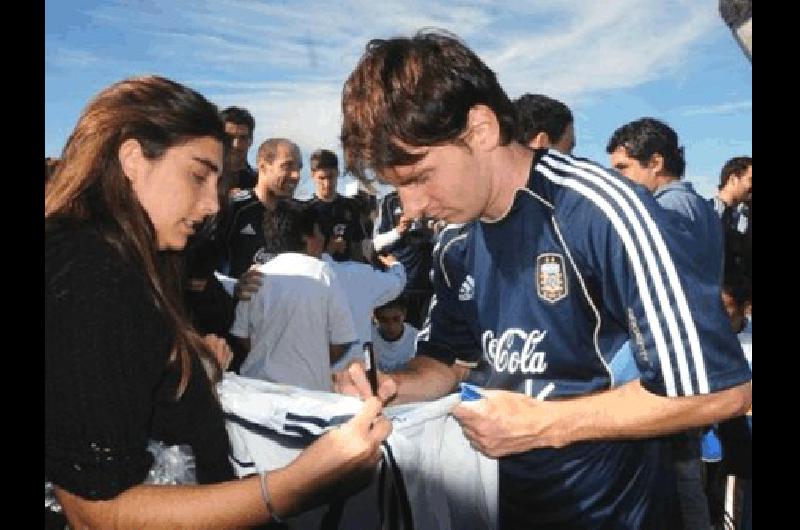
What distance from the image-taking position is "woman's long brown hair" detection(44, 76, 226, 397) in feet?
5.52

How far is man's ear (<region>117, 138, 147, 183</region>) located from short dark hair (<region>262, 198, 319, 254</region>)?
10.6 feet

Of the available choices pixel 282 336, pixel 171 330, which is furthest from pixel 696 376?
pixel 282 336

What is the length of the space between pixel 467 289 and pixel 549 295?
403 millimetres

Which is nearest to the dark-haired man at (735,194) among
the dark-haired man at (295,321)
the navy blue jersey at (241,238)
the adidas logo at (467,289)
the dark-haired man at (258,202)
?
the dark-haired man at (258,202)

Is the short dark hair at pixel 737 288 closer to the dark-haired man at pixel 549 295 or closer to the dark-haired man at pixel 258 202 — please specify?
the dark-haired man at pixel 549 295

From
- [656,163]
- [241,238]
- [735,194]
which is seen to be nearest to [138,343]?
[656,163]

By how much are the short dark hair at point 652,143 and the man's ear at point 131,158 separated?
4375 millimetres

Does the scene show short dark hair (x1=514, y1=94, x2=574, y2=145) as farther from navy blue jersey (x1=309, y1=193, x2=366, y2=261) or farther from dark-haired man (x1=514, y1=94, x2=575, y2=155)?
navy blue jersey (x1=309, y1=193, x2=366, y2=261)

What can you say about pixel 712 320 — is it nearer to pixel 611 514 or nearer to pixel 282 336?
pixel 611 514

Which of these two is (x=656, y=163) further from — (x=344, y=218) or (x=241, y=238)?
(x=344, y=218)
